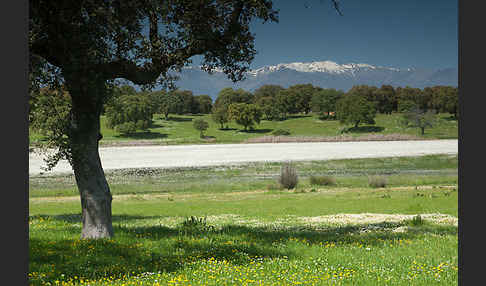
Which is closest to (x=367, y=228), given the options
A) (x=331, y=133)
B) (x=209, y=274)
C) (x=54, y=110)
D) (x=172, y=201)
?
(x=209, y=274)

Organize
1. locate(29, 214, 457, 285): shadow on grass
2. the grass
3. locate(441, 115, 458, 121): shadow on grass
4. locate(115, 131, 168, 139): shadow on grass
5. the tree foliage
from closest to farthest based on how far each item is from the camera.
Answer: locate(29, 214, 457, 285): shadow on grass → the grass → locate(115, 131, 168, 139): shadow on grass → locate(441, 115, 458, 121): shadow on grass → the tree foliage

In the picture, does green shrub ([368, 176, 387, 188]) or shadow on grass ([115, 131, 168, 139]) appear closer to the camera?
green shrub ([368, 176, 387, 188])

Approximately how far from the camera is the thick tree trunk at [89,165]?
12633mm

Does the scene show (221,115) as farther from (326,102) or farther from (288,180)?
(288,180)

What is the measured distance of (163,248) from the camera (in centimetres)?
1163

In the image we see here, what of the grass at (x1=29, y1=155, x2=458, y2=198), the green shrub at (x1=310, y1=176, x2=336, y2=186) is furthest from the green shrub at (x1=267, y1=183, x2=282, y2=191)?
the green shrub at (x1=310, y1=176, x2=336, y2=186)

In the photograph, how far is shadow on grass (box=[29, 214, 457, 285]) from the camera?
31.4 feet

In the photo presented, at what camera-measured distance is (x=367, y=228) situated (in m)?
17.2

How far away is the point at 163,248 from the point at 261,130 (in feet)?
469

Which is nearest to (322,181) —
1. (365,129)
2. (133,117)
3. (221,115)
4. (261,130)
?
(133,117)

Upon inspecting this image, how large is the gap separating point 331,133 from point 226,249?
441 ft

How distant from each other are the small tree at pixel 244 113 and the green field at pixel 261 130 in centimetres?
449

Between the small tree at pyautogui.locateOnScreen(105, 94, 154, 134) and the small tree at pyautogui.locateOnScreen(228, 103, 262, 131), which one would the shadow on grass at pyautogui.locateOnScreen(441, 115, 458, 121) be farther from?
the small tree at pyautogui.locateOnScreen(105, 94, 154, 134)

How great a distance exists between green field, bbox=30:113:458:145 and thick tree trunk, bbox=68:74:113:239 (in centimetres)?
11025
